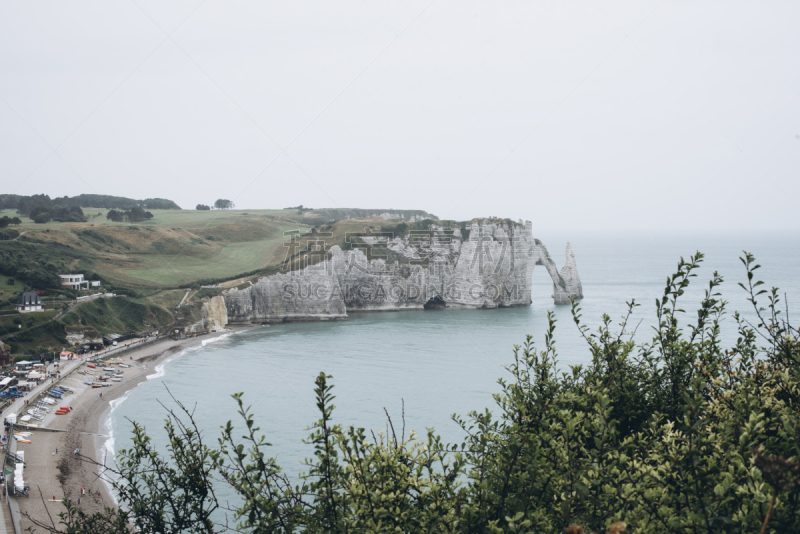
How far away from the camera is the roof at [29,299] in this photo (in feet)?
178

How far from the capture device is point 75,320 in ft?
181

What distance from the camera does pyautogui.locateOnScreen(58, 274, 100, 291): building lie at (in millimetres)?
63922

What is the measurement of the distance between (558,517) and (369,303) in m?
75.8

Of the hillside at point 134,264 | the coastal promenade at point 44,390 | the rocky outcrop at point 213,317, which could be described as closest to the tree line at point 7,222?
the hillside at point 134,264

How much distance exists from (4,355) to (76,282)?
837 inches

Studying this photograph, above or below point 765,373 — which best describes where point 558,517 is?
below

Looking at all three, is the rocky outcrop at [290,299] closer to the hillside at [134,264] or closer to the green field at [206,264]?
the hillside at [134,264]

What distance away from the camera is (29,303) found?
54438 millimetres

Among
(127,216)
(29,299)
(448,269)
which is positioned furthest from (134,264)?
(448,269)

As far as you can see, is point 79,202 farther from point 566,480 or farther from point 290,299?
point 566,480

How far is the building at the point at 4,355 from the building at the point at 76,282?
1794 centimetres

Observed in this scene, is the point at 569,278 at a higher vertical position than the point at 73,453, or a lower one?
higher

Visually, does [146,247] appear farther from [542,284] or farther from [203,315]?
[542,284]

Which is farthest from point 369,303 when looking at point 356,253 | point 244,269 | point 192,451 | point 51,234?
point 192,451
